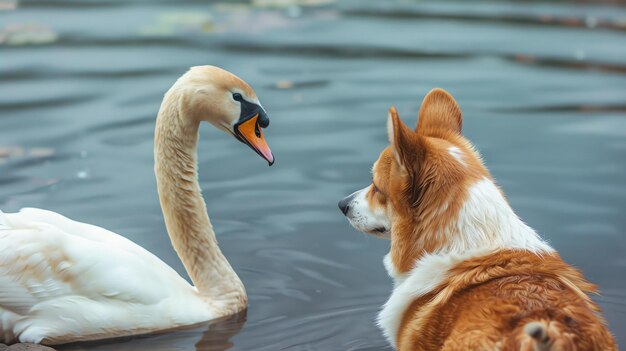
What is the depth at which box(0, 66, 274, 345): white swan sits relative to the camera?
16.3 ft

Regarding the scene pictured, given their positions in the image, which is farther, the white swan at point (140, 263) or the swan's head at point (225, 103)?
the swan's head at point (225, 103)

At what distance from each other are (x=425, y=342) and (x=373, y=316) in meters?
1.46

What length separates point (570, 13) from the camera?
13.0 m

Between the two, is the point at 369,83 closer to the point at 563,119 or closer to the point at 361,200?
the point at 563,119

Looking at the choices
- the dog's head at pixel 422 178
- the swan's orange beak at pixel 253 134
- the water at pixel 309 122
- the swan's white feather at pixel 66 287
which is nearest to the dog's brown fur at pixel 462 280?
the dog's head at pixel 422 178

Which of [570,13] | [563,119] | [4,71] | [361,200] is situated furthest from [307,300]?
[570,13]

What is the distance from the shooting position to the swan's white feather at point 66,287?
16.3 feet

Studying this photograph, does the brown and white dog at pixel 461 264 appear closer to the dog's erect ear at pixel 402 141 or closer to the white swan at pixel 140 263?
the dog's erect ear at pixel 402 141

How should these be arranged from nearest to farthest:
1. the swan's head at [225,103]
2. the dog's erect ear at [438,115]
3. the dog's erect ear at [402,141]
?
the dog's erect ear at [402,141] → the dog's erect ear at [438,115] → the swan's head at [225,103]

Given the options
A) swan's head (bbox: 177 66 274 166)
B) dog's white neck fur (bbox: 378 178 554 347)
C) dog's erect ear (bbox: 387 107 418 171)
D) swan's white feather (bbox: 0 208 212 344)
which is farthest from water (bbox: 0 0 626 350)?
dog's erect ear (bbox: 387 107 418 171)

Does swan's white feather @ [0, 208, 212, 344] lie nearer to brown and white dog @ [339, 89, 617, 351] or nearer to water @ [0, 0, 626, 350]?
water @ [0, 0, 626, 350]

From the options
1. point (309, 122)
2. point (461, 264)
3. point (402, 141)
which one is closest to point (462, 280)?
point (461, 264)

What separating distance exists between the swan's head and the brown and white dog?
5.02 feet

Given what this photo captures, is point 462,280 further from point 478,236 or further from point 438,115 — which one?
point 438,115
